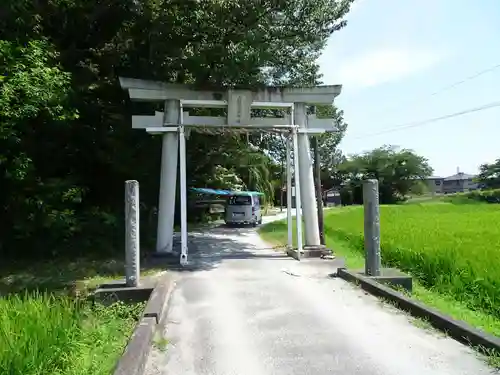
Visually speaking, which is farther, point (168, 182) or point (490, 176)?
point (490, 176)

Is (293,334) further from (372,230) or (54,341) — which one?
(372,230)

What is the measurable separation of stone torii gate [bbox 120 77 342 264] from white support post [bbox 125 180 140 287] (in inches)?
117

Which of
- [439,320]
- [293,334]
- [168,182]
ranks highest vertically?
[168,182]

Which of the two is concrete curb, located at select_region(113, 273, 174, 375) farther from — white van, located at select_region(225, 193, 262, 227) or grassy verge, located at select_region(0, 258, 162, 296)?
white van, located at select_region(225, 193, 262, 227)

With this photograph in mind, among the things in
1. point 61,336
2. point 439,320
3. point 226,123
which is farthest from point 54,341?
point 226,123

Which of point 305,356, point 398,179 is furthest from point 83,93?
point 398,179

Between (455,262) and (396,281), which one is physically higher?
(455,262)

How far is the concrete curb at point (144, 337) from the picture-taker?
4.29m

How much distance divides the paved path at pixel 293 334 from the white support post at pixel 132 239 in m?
0.80

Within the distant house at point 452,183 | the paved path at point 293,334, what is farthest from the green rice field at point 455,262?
the distant house at point 452,183

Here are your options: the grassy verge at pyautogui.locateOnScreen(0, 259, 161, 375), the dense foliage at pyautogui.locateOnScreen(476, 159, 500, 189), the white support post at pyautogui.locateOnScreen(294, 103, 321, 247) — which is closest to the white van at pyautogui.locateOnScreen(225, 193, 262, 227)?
the white support post at pyautogui.locateOnScreen(294, 103, 321, 247)

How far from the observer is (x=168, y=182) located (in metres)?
11.5

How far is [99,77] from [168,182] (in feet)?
11.2

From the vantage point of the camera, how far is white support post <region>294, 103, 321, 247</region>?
1199 centimetres
